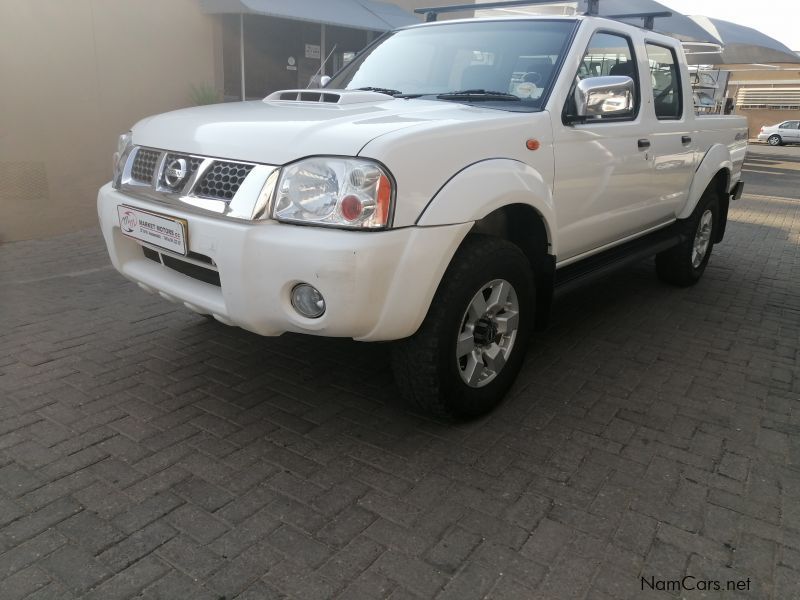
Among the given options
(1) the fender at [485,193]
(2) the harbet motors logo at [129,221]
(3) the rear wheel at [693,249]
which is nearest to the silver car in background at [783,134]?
(3) the rear wheel at [693,249]

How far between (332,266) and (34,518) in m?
1.40

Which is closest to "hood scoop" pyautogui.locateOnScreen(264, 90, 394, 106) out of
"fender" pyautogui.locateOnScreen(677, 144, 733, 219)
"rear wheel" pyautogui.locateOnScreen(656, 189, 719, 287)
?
"fender" pyautogui.locateOnScreen(677, 144, 733, 219)

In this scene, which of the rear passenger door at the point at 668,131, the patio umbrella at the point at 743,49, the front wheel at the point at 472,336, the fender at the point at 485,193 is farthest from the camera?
the patio umbrella at the point at 743,49

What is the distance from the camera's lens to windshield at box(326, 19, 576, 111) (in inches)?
133

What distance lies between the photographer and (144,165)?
9.96 feet

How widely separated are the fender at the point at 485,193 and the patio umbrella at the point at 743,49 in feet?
46.7

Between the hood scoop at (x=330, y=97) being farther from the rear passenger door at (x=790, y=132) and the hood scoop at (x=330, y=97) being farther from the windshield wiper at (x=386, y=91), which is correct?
the rear passenger door at (x=790, y=132)

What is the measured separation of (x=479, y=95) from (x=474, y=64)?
1.30 feet

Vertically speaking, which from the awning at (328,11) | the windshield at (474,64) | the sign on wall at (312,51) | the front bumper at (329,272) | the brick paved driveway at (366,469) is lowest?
the brick paved driveway at (366,469)

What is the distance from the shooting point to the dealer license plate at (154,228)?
2.71m

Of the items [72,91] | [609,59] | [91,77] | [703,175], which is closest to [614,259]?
[609,59]

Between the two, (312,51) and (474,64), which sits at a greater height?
(312,51)

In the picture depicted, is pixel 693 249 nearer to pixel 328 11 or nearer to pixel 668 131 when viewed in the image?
Result: pixel 668 131

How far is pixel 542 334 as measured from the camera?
432cm
